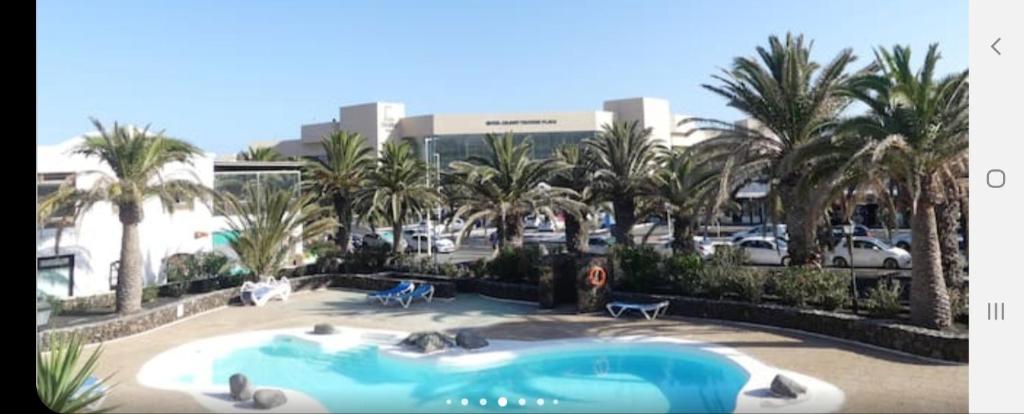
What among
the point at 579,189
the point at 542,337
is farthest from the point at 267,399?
the point at 579,189

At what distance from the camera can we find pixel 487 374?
12680 mm

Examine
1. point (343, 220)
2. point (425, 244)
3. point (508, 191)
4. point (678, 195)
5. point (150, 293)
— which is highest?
point (508, 191)

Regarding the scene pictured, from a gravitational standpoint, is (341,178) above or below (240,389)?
above

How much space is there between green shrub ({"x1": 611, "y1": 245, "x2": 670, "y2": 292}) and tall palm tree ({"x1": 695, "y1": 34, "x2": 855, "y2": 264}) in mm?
3310

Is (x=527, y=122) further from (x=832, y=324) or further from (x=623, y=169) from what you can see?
(x=832, y=324)

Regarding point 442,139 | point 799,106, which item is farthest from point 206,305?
point 442,139

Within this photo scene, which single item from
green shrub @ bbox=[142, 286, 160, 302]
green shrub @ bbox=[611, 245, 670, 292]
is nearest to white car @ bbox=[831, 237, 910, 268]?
green shrub @ bbox=[611, 245, 670, 292]

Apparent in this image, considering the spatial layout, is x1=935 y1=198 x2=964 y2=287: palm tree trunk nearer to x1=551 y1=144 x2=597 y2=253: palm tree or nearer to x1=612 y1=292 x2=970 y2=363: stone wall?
x1=612 y1=292 x2=970 y2=363: stone wall

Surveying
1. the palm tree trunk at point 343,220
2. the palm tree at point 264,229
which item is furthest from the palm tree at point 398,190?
the palm tree at point 264,229

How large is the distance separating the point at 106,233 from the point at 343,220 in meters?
8.98

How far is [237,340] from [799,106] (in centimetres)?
1396

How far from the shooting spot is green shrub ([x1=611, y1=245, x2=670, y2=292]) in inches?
735

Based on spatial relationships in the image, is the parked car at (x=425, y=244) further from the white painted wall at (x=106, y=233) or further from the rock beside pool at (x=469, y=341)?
the rock beside pool at (x=469, y=341)
